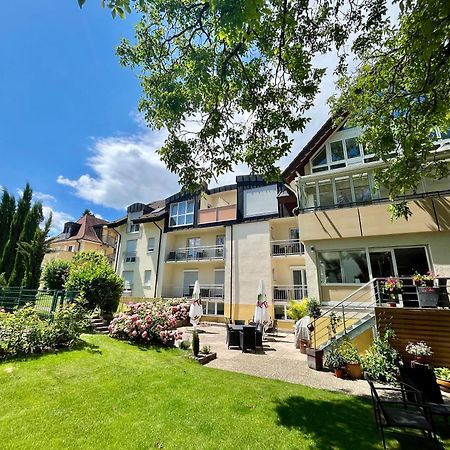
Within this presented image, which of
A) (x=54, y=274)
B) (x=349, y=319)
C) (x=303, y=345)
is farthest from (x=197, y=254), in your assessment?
(x=349, y=319)

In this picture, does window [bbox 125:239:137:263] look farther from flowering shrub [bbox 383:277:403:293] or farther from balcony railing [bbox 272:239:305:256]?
flowering shrub [bbox 383:277:403:293]

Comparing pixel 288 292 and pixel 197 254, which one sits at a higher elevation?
pixel 197 254

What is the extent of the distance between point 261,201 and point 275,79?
15372 mm

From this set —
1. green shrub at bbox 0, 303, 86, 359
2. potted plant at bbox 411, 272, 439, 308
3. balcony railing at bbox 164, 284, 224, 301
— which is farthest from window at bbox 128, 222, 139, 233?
potted plant at bbox 411, 272, 439, 308

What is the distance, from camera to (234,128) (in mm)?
7504

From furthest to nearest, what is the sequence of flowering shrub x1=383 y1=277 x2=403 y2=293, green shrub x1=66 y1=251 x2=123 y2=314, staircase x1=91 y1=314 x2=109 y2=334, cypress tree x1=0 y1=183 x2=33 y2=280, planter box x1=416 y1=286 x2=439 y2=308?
cypress tree x1=0 y1=183 x2=33 y2=280 → green shrub x1=66 y1=251 x2=123 y2=314 → staircase x1=91 y1=314 x2=109 y2=334 → flowering shrub x1=383 y1=277 x2=403 y2=293 → planter box x1=416 y1=286 x2=439 y2=308

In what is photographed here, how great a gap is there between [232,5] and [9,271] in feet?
78.8

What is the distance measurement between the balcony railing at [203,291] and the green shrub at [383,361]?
14.2m

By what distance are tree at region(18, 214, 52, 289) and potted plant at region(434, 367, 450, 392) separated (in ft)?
68.4

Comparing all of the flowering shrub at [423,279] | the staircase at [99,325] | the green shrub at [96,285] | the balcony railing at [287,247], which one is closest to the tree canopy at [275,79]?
the flowering shrub at [423,279]

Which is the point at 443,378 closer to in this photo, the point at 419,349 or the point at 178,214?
the point at 419,349

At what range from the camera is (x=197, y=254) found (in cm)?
2425

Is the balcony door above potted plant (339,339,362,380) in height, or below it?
above

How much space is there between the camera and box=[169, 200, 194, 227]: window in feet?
83.3
